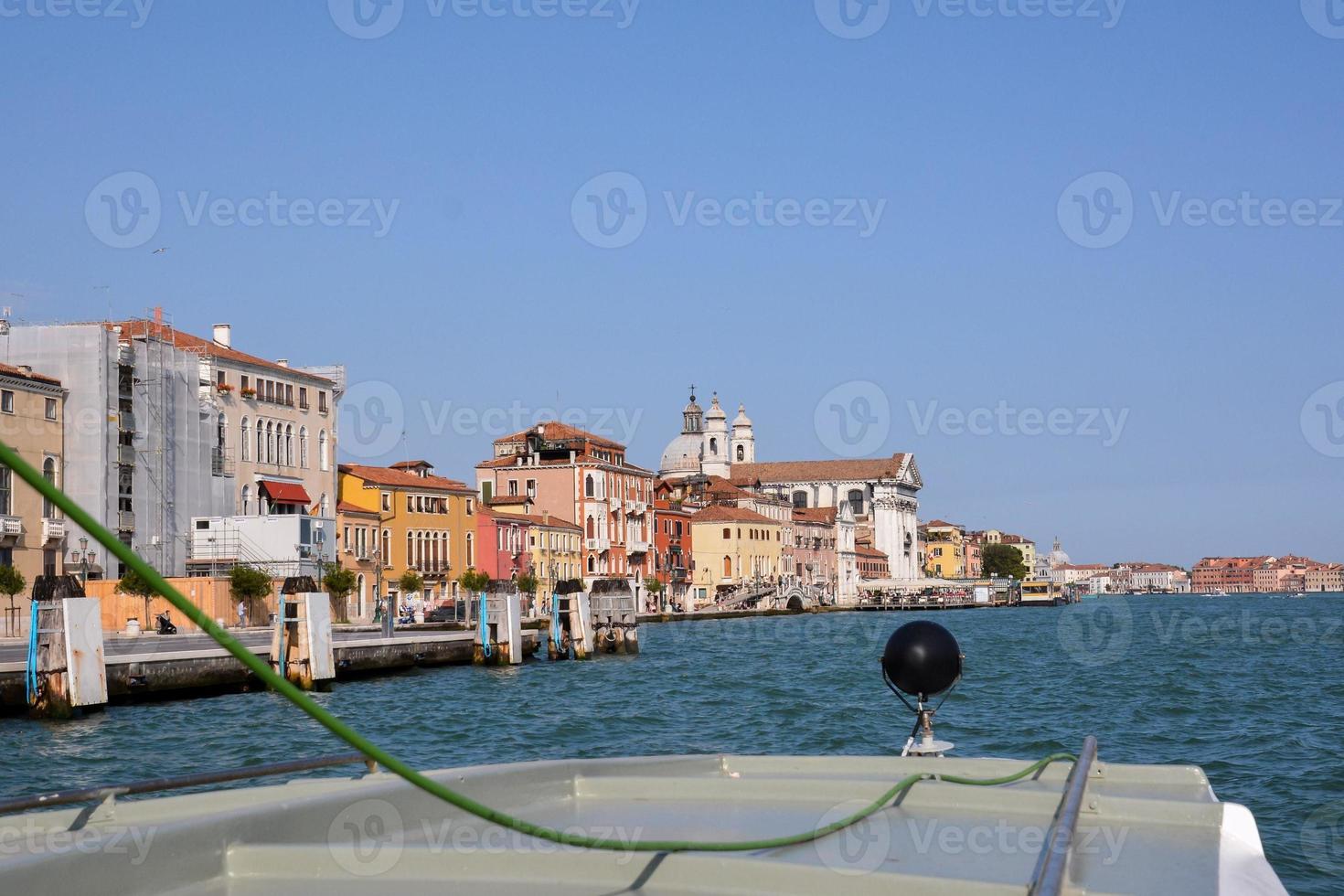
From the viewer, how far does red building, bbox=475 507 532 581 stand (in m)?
61.2

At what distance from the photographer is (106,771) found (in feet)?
46.2

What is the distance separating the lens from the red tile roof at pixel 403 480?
176 feet

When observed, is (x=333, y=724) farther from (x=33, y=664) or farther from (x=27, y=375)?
(x=27, y=375)

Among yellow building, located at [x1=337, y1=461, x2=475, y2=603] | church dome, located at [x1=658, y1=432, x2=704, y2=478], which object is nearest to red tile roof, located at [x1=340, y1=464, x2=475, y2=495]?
yellow building, located at [x1=337, y1=461, x2=475, y2=603]

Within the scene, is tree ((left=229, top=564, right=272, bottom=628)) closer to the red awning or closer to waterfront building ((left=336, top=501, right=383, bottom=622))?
the red awning

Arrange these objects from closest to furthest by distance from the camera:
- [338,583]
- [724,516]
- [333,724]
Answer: [333,724] → [338,583] → [724,516]

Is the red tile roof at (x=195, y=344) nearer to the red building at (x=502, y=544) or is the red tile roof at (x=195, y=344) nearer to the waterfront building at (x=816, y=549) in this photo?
the red building at (x=502, y=544)

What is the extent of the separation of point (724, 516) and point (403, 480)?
119ft

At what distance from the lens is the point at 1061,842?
4176mm

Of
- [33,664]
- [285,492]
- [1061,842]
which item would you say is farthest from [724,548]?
[1061,842]

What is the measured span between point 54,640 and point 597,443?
54.4m

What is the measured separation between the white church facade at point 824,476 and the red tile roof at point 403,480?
58.9m

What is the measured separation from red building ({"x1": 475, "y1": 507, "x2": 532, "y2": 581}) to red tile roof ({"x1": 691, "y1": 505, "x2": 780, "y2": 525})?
24.1 m

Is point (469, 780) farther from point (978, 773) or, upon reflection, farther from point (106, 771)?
point (106, 771)
